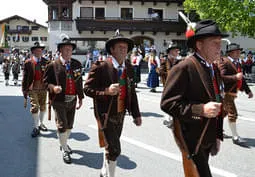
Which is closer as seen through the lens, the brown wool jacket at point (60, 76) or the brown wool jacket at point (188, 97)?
the brown wool jacket at point (188, 97)

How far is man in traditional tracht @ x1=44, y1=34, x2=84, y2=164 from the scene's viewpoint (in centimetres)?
533

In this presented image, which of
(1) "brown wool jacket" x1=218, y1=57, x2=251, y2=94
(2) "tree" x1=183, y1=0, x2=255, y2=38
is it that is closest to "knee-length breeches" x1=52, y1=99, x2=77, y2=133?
(1) "brown wool jacket" x1=218, y1=57, x2=251, y2=94

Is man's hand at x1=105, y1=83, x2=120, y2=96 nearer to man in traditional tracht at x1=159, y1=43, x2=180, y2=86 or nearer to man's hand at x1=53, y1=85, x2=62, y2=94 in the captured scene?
man's hand at x1=53, y1=85, x2=62, y2=94

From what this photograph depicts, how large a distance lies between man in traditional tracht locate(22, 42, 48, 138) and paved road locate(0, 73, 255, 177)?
0.51 m

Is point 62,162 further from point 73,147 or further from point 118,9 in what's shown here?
point 118,9

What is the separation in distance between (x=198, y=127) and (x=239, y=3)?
1991 cm

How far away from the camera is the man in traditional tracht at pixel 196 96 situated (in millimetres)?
2750

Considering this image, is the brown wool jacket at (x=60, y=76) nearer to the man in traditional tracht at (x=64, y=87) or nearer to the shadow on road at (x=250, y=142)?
the man in traditional tracht at (x=64, y=87)

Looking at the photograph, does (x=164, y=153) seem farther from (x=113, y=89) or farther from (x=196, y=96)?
(x=196, y=96)

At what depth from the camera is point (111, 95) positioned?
3.92 m

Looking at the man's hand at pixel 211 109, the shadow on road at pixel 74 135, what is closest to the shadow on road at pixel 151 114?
the shadow on road at pixel 74 135

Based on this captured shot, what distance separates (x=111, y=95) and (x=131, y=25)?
30214mm

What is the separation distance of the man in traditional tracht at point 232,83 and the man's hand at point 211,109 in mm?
3841

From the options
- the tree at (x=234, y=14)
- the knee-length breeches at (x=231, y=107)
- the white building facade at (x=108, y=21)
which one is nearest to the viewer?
the knee-length breeches at (x=231, y=107)
